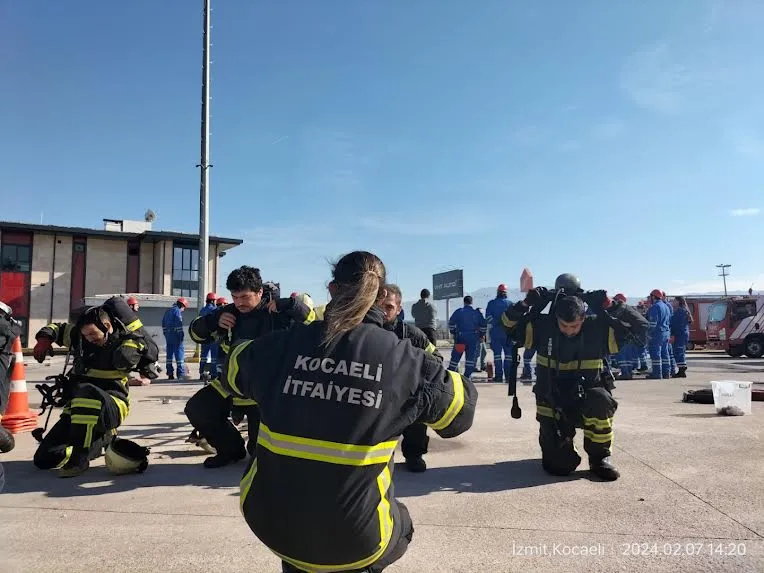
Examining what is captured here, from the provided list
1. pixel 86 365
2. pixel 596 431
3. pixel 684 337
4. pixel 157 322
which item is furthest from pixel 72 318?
pixel 157 322

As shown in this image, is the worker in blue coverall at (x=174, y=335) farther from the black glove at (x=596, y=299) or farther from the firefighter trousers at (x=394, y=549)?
the firefighter trousers at (x=394, y=549)

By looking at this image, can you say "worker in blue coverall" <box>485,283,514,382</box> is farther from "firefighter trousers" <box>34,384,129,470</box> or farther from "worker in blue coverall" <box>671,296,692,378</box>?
"firefighter trousers" <box>34,384,129,470</box>

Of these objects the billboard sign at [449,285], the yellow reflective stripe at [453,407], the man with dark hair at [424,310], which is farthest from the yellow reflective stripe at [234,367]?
the billboard sign at [449,285]

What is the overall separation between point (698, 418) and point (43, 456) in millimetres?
7132

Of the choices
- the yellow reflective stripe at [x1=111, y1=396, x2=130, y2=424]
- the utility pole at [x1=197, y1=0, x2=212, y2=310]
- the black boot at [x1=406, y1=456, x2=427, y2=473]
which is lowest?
the black boot at [x1=406, y1=456, x2=427, y2=473]

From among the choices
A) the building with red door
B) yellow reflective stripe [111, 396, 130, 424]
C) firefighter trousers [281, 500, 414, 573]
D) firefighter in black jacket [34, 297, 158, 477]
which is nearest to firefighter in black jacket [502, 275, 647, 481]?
firefighter trousers [281, 500, 414, 573]

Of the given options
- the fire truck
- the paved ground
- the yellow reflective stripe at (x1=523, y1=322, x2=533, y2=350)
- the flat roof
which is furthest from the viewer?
the flat roof

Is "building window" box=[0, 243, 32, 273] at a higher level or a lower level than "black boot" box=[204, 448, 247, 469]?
higher

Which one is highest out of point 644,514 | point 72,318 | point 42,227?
point 42,227

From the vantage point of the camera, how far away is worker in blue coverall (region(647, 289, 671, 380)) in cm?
1210

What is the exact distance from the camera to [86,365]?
464 cm

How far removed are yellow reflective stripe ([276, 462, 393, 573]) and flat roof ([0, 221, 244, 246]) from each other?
116 feet

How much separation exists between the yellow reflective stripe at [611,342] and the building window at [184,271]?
1324 inches

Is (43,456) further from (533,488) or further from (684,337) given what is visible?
(684,337)
